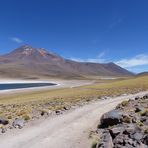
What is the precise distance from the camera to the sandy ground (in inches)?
602

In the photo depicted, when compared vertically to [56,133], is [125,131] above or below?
above

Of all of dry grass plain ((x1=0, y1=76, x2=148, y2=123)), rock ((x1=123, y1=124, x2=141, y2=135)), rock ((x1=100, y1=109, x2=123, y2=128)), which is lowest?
rock ((x1=123, y1=124, x2=141, y2=135))

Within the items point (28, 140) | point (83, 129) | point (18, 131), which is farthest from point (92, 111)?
point (28, 140)

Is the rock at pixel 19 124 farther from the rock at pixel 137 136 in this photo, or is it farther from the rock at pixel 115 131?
the rock at pixel 137 136

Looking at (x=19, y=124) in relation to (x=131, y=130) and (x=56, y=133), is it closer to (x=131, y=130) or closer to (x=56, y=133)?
(x=56, y=133)

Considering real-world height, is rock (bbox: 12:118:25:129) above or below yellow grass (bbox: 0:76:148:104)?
below

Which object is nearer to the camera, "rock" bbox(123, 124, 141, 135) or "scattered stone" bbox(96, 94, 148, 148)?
"scattered stone" bbox(96, 94, 148, 148)

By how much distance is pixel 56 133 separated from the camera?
1731 cm

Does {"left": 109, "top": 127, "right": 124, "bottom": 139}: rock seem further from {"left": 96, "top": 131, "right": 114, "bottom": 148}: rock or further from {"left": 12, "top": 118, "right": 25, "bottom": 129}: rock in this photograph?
{"left": 12, "top": 118, "right": 25, "bottom": 129}: rock

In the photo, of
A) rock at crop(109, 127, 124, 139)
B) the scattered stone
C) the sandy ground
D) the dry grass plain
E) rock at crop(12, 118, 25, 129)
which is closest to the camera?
the scattered stone

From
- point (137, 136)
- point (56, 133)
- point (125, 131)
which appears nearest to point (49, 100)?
point (56, 133)

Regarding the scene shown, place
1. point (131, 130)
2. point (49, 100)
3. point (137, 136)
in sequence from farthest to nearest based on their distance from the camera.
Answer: point (49, 100), point (131, 130), point (137, 136)

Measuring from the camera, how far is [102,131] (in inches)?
664

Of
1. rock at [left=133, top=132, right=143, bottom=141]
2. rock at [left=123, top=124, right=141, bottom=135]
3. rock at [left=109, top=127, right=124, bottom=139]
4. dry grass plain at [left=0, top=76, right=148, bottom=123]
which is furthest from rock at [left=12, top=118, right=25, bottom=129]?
rock at [left=133, top=132, right=143, bottom=141]
